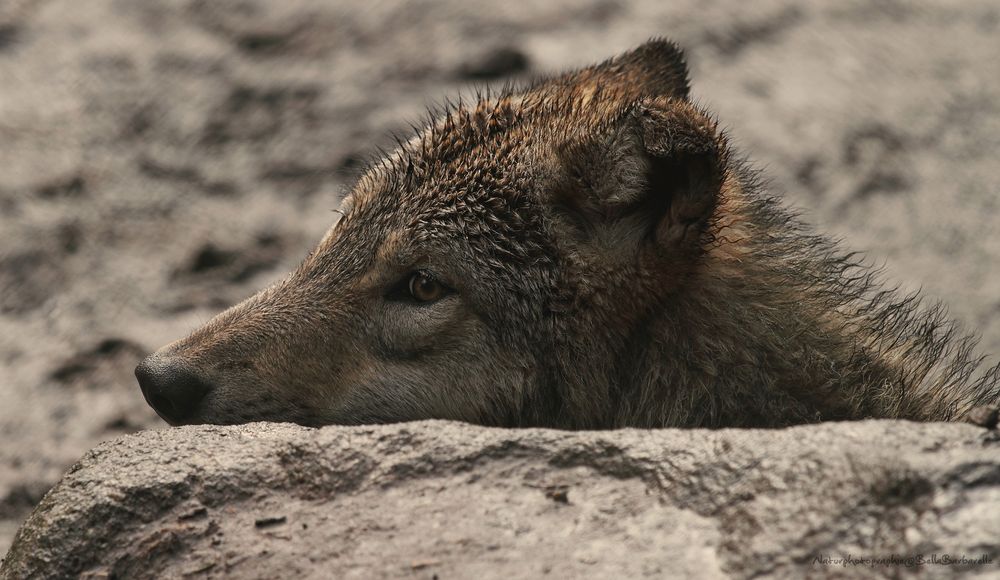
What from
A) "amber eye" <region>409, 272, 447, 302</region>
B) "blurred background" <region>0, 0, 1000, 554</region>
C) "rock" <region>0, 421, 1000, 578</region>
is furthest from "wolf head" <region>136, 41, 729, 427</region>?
"blurred background" <region>0, 0, 1000, 554</region>

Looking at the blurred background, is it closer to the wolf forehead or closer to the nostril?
the nostril

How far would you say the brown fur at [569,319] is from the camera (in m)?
4.80

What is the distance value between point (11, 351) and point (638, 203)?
498 cm

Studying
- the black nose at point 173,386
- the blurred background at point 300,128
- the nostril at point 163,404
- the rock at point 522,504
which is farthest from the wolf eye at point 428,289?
the blurred background at point 300,128

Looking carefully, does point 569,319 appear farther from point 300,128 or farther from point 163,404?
point 300,128

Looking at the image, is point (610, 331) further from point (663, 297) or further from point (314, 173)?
point (314, 173)

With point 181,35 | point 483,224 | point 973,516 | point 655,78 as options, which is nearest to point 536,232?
point 483,224

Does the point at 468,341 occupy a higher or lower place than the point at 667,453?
higher

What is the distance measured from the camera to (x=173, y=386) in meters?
4.75

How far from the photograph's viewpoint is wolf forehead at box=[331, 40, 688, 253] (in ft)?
16.6

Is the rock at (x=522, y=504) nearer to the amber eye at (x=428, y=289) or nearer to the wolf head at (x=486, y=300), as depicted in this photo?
the wolf head at (x=486, y=300)

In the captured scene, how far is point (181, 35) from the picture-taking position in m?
10.6

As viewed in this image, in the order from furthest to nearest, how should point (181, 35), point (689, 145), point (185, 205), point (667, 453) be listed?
1. point (181, 35)
2. point (185, 205)
3. point (689, 145)
4. point (667, 453)

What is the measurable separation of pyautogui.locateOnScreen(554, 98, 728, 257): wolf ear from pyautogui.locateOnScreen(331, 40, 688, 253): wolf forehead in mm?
89
